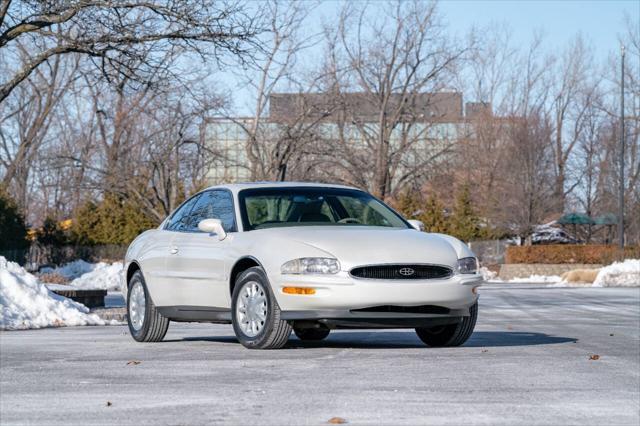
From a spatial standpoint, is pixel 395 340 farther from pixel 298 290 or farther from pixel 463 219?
pixel 463 219

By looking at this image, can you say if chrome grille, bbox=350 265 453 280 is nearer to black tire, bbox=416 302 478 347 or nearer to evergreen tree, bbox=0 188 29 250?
black tire, bbox=416 302 478 347

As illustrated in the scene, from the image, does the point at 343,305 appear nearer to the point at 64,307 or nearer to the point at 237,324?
the point at 237,324

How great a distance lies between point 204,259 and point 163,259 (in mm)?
766

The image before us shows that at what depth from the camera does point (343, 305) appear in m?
9.61

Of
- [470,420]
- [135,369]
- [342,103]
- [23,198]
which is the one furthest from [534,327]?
[23,198]

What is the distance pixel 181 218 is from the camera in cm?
1198

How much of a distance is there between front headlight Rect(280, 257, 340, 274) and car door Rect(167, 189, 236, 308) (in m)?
1.03

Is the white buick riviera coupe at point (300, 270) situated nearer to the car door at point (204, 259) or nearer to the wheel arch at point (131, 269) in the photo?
the car door at point (204, 259)

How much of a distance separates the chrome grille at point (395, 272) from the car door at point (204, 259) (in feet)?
4.85

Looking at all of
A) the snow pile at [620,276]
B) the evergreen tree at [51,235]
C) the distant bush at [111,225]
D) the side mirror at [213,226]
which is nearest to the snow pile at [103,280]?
the snow pile at [620,276]

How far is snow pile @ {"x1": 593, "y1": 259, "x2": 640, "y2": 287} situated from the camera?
38.5 m

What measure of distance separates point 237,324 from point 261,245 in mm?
778

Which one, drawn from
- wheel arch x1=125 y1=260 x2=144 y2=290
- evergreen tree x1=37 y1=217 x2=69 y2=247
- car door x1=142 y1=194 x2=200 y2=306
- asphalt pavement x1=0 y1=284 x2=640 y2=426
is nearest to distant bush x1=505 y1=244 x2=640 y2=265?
evergreen tree x1=37 y1=217 x2=69 y2=247

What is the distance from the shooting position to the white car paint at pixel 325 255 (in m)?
9.62
